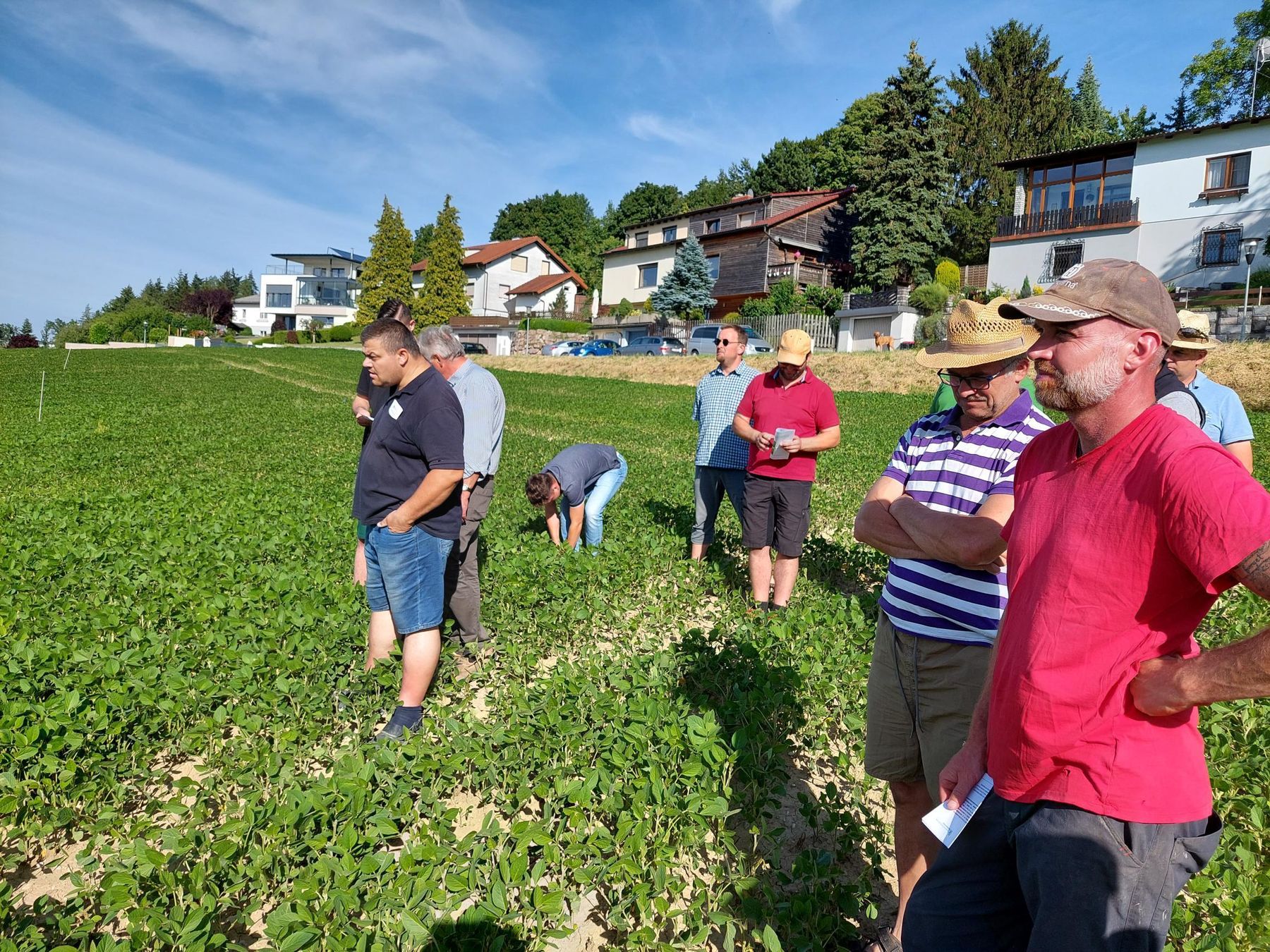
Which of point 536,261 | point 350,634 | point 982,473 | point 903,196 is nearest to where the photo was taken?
point 982,473

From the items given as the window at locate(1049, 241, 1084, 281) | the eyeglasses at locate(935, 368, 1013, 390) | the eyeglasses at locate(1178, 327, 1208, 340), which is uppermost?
the window at locate(1049, 241, 1084, 281)

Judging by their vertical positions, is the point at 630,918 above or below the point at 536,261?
below

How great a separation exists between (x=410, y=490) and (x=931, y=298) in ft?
99.2

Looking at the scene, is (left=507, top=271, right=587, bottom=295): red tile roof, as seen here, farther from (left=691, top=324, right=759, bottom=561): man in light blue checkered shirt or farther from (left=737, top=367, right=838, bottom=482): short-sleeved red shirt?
(left=737, top=367, right=838, bottom=482): short-sleeved red shirt

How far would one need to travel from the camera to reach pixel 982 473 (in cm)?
266

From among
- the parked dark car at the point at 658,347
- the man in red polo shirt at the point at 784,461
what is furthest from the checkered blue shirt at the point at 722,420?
the parked dark car at the point at 658,347

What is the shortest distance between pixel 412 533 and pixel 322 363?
37.2 meters

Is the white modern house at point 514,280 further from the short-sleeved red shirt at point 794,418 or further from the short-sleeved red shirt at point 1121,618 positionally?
the short-sleeved red shirt at point 1121,618

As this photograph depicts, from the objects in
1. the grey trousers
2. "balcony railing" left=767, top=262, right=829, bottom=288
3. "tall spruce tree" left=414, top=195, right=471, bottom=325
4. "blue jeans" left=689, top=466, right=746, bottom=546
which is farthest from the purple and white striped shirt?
"tall spruce tree" left=414, top=195, right=471, bottom=325

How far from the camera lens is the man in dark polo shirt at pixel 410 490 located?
390 centimetres

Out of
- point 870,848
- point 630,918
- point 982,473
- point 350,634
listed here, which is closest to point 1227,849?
point 870,848

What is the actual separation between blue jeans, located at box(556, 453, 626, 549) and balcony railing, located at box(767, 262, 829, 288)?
3805cm

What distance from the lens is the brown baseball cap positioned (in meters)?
1.70

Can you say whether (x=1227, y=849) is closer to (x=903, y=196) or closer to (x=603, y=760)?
(x=603, y=760)
